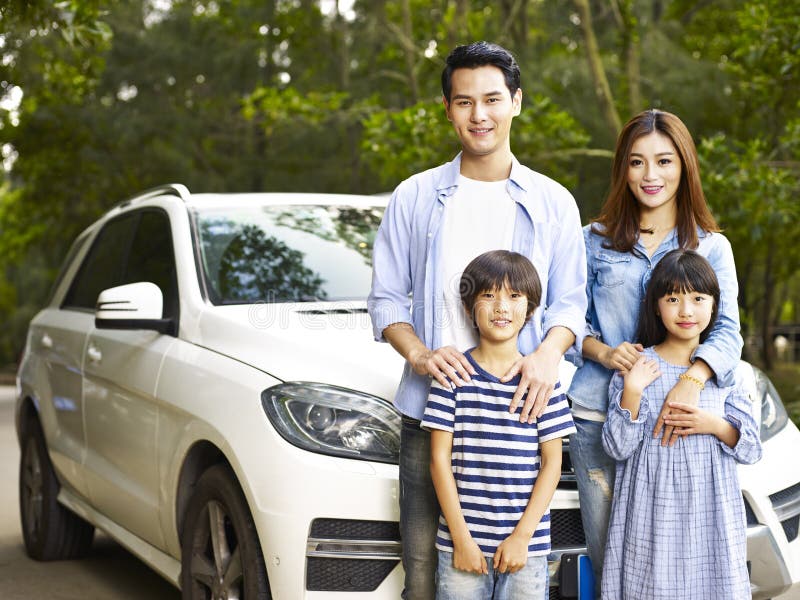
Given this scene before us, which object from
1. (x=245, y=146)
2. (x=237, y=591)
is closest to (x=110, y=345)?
(x=237, y=591)

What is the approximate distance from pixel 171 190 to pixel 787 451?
9.45 feet

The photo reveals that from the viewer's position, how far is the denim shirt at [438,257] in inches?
117

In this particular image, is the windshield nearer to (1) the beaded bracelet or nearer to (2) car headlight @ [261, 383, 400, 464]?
(2) car headlight @ [261, 383, 400, 464]

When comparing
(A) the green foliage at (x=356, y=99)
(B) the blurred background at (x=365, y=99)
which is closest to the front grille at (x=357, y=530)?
(B) the blurred background at (x=365, y=99)

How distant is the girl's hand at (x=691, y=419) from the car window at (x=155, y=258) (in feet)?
6.73

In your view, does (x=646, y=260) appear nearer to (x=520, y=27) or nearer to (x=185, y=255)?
(x=185, y=255)

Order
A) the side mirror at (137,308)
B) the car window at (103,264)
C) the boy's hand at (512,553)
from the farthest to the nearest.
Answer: the car window at (103,264) < the side mirror at (137,308) < the boy's hand at (512,553)

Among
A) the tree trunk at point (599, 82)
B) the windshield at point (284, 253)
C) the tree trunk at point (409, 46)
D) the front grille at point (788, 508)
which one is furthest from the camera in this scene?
the tree trunk at point (409, 46)

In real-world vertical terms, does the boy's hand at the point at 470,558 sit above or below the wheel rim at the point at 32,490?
above

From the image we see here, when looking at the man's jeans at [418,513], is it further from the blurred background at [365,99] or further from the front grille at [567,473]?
the blurred background at [365,99]

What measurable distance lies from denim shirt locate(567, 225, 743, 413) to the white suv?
281 mm

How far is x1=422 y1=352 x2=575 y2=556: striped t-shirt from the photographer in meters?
2.79

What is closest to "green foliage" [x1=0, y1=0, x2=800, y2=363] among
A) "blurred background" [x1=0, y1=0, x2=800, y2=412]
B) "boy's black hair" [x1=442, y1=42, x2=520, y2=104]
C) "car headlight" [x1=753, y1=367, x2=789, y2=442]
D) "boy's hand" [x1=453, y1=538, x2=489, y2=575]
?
"blurred background" [x1=0, y1=0, x2=800, y2=412]

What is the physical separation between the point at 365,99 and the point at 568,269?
13619 millimetres
